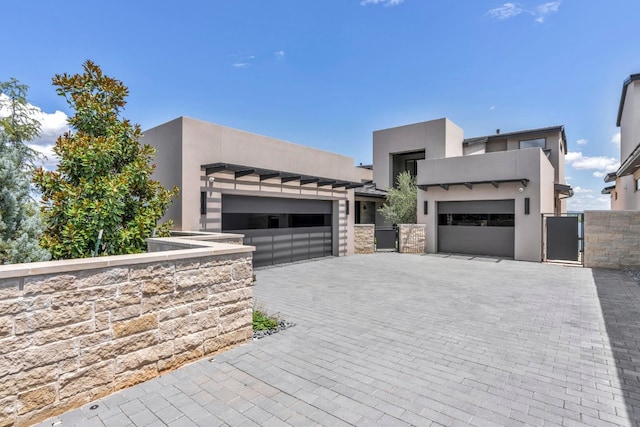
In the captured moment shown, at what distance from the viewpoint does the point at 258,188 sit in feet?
36.7

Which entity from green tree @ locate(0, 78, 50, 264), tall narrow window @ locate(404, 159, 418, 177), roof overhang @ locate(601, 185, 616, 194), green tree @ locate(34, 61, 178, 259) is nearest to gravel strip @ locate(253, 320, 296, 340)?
green tree @ locate(34, 61, 178, 259)

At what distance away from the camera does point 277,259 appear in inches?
476

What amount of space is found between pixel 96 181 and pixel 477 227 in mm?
15145

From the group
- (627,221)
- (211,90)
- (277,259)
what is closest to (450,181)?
(627,221)

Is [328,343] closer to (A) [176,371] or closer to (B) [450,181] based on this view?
(A) [176,371]

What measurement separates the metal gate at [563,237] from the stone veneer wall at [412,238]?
200 inches

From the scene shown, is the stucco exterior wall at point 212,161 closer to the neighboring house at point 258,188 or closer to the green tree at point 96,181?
the neighboring house at point 258,188

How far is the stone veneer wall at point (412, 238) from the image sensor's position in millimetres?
16266

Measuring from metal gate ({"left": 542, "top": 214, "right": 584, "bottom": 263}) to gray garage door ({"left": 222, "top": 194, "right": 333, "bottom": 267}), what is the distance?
923 cm

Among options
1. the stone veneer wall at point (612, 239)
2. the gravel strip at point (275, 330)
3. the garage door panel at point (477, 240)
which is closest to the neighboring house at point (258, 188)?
the garage door panel at point (477, 240)

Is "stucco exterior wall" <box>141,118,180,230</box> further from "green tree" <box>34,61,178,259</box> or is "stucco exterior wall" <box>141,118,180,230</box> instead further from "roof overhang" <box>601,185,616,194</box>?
"roof overhang" <box>601,185,616,194</box>

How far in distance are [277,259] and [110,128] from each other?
22.8 feet

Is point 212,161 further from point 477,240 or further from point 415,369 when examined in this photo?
point 477,240

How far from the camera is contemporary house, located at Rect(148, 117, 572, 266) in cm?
977
